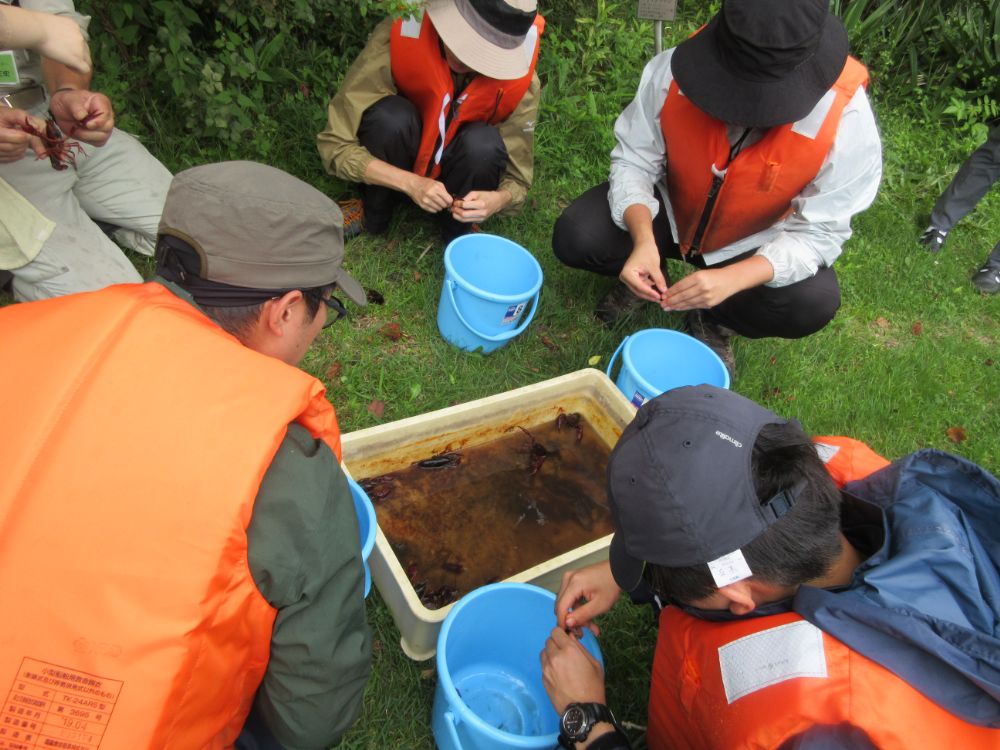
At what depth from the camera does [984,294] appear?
Answer: 4.46 meters

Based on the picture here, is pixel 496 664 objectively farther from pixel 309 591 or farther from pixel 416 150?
pixel 416 150

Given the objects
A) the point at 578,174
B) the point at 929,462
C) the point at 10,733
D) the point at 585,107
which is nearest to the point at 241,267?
the point at 10,733

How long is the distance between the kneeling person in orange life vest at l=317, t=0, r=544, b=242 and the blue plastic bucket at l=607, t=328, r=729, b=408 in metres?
1.02

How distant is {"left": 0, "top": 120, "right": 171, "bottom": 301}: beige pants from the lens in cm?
257

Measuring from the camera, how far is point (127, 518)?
113 cm

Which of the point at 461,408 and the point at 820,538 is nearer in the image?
the point at 820,538

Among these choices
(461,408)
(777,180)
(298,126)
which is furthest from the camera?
(298,126)

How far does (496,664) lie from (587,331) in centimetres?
176

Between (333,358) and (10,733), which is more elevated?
(10,733)

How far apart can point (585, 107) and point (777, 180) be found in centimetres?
216

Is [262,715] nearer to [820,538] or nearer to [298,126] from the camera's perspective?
[820,538]

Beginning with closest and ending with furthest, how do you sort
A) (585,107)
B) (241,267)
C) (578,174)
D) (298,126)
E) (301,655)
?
(301,655), (241,267), (298,126), (578,174), (585,107)

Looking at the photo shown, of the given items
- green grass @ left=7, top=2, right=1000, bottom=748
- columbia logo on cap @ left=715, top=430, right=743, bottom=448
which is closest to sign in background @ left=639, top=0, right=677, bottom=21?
green grass @ left=7, top=2, right=1000, bottom=748

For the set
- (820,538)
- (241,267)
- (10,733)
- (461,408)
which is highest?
(241,267)
